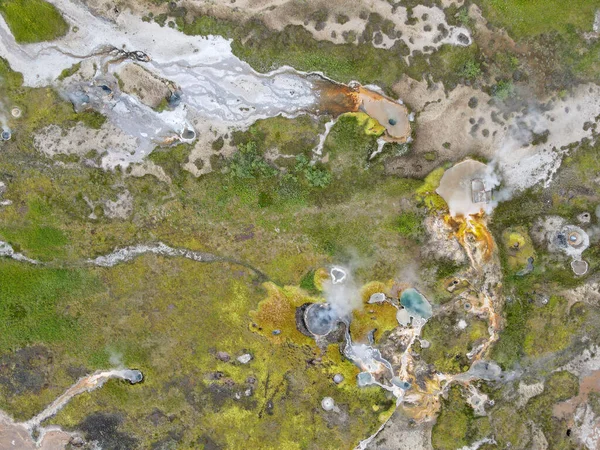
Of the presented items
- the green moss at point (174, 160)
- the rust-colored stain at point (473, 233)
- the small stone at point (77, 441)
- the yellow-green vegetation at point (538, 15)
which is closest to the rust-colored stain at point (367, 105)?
the rust-colored stain at point (473, 233)

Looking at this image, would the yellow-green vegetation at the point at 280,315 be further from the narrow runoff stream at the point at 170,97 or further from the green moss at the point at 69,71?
the green moss at the point at 69,71

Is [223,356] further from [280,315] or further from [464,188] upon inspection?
[464,188]

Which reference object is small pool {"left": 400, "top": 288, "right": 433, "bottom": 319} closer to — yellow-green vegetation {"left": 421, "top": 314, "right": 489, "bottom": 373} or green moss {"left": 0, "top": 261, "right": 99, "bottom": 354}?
yellow-green vegetation {"left": 421, "top": 314, "right": 489, "bottom": 373}

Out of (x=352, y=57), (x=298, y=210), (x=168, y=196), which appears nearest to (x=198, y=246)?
(x=168, y=196)

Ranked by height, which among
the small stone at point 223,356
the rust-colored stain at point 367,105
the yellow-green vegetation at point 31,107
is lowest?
Result: the small stone at point 223,356

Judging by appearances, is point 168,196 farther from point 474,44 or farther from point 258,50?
point 474,44

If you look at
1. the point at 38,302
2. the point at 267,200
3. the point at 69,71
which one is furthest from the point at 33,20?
the point at 267,200

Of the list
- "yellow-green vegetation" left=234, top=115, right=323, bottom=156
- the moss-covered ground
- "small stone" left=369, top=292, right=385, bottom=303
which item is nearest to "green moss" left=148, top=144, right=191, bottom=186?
the moss-covered ground
